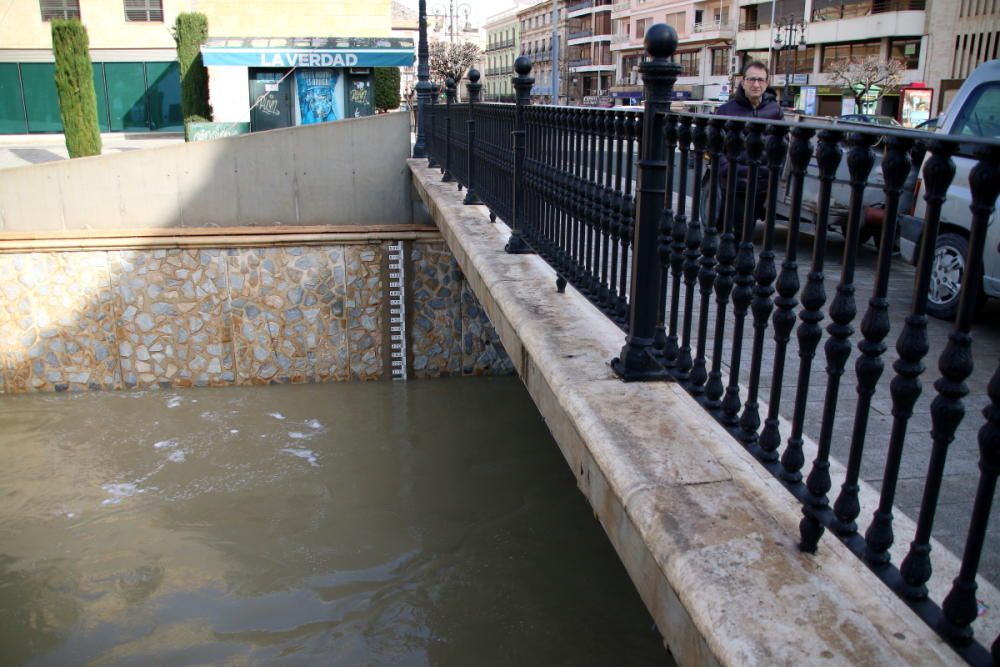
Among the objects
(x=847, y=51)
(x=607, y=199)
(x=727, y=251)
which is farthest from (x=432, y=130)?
(x=847, y=51)

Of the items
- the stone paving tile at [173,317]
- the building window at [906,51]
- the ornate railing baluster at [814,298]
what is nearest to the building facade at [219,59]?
the stone paving tile at [173,317]

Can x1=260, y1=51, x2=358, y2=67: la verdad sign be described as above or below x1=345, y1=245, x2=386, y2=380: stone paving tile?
above

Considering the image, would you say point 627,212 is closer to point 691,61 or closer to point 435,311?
point 435,311

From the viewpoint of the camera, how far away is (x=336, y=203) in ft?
44.6

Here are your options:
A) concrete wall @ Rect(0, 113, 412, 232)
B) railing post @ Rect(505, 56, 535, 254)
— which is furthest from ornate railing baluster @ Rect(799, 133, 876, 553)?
concrete wall @ Rect(0, 113, 412, 232)

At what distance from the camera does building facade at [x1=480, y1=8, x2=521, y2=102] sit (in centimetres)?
9044

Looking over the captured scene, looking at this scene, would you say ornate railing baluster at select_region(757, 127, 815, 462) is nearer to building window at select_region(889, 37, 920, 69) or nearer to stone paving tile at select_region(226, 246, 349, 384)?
stone paving tile at select_region(226, 246, 349, 384)

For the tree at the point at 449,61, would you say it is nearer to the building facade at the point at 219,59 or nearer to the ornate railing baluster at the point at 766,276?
the building facade at the point at 219,59

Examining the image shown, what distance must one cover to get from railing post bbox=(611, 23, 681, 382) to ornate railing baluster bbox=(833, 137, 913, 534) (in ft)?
3.77

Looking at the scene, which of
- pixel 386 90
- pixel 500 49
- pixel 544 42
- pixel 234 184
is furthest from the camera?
pixel 500 49

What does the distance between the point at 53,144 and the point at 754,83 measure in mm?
26684

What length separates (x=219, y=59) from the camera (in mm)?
21797

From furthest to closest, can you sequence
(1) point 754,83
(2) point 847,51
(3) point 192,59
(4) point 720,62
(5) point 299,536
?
(4) point 720,62
(2) point 847,51
(3) point 192,59
(5) point 299,536
(1) point 754,83

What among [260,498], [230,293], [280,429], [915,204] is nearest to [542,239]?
[915,204]
